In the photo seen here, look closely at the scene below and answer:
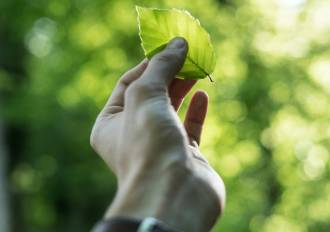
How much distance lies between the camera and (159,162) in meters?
1.31

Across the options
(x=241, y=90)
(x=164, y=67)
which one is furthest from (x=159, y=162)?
(x=241, y=90)

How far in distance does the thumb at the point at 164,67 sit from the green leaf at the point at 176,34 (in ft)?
0.42

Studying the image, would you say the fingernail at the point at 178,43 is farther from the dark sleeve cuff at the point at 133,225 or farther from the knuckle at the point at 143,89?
the dark sleeve cuff at the point at 133,225

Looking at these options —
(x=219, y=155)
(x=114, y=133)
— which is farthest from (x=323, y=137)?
(x=114, y=133)

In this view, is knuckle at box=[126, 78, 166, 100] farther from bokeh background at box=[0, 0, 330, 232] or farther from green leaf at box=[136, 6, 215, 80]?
bokeh background at box=[0, 0, 330, 232]

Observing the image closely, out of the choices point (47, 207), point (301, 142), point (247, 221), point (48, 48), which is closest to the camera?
point (247, 221)

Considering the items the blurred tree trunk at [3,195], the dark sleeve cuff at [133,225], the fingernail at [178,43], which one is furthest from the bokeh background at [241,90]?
the dark sleeve cuff at [133,225]

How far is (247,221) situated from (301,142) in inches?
53.6

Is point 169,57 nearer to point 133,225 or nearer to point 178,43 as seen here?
point 178,43

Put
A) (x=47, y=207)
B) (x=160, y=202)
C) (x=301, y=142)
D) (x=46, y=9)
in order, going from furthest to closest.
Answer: (x=47, y=207) < (x=46, y=9) < (x=301, y=142) < (x=160, y=202)

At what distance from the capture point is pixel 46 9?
1060 cm

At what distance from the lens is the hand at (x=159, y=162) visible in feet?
4.14

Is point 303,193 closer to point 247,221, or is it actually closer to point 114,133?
point 247,221

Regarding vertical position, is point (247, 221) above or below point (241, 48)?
below
